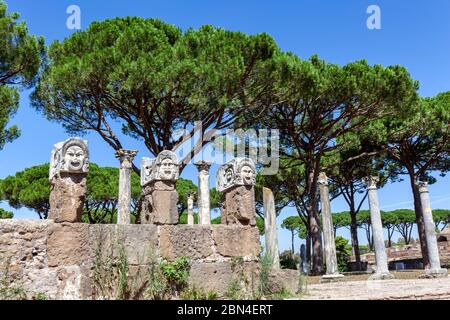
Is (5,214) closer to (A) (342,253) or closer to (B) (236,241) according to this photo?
(A) (342,253)

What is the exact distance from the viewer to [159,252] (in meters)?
5.63

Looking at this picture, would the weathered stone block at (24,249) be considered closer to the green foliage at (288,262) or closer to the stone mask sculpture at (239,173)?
the stone mask sculpture at (239,173)

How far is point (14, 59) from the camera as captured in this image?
11891mm

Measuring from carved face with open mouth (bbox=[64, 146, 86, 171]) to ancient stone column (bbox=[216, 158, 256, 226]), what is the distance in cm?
218

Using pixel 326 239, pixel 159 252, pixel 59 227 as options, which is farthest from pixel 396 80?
pixel 59 227

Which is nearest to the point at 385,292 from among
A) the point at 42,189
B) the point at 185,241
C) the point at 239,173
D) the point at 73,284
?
the point at 239,173

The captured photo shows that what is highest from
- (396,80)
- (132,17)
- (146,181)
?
(132,17)

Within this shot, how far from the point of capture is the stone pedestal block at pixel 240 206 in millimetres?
6293

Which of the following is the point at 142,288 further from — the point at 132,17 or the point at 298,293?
the point at 132,17

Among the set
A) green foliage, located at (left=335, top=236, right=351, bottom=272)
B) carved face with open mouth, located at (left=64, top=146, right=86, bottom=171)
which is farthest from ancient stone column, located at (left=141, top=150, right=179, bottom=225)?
green foliage, located at (left=335, top=236, right=351, bottom=272)

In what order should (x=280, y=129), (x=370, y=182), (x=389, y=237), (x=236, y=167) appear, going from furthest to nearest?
1. (x=389, y=237)
2. (x=280, y=129)
3. (x=370, y=182)
4. (x=236, y=167)

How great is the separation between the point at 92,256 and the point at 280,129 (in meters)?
11.2

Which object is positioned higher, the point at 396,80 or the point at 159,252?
the point at 396,80

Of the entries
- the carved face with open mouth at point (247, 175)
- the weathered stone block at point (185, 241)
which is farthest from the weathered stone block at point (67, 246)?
the carved face with open mouth at point (247, 175)
